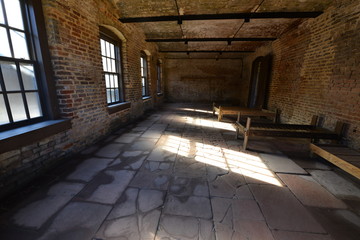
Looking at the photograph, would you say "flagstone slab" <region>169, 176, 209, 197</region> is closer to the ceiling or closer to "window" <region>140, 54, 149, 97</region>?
the ceiling

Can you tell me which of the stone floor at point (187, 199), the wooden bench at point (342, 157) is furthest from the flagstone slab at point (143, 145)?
the wooden bench at point (342, 157)

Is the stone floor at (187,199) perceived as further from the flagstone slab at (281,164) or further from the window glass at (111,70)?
the window glass at (111,70)

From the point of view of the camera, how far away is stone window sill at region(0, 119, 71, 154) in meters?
1.72

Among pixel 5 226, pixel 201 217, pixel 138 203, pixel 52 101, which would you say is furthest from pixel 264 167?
pixel 52 101

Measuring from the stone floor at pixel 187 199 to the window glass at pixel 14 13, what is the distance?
6.91ft

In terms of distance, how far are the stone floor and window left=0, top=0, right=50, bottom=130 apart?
98 centimetres

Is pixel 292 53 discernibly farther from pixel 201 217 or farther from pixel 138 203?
pixel 138 203

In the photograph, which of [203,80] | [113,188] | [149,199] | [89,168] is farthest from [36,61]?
[203,80]

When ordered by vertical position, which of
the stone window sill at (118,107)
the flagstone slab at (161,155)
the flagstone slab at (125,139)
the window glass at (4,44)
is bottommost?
the flagstone slab at (161,155)

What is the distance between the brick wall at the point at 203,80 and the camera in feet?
35.6

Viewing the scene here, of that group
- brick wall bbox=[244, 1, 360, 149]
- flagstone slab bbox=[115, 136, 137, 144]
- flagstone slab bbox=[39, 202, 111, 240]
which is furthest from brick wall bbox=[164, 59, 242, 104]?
flagstone slab bbox=[39, 202, 111, 240]

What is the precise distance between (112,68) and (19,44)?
7.43 ft

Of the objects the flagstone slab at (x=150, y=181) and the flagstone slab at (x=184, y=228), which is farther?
the flagstone slab at (x=150, y=181)

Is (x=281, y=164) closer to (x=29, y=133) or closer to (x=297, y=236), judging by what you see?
(x=297, y=236)
